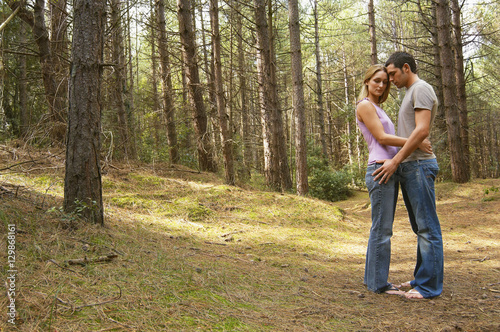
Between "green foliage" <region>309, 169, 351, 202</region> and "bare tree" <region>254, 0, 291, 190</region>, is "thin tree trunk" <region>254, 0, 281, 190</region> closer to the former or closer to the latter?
"bare tree" <region>254, 0, 291, 190</region>

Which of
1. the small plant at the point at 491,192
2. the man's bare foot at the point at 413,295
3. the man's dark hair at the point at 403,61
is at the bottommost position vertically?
the man's bare foot at the point at 413,295

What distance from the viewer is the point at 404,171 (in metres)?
3.09

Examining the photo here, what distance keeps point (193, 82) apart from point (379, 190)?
8.34 m

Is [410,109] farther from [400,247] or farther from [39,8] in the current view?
[39,8]

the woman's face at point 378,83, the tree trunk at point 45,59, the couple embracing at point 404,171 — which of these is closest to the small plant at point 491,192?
the couple embracing at point 404,171

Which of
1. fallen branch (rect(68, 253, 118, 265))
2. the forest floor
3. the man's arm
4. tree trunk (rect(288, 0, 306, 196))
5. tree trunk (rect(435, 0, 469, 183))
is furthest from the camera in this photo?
tree trunk (rect(435, 0, 469, 183))

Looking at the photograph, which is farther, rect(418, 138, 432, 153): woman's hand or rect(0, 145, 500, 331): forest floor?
rect(418, 138, 432, 153): woman's hand

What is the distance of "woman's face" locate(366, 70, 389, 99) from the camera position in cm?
318

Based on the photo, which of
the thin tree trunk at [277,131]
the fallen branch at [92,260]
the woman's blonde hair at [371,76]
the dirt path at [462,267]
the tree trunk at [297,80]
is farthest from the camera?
the thin tree trunk at [277,131]

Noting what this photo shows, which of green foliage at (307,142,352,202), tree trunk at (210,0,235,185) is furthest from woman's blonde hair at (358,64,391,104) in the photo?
green foliage at (307,142,352,202)

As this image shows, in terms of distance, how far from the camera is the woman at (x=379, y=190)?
10.1 ft

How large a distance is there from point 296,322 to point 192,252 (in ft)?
6.19

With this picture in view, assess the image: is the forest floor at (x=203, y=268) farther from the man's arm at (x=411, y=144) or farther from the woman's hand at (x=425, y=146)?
the woman's hand at (x=425, y=146)

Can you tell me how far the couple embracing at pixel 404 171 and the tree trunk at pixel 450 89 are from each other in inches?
363
